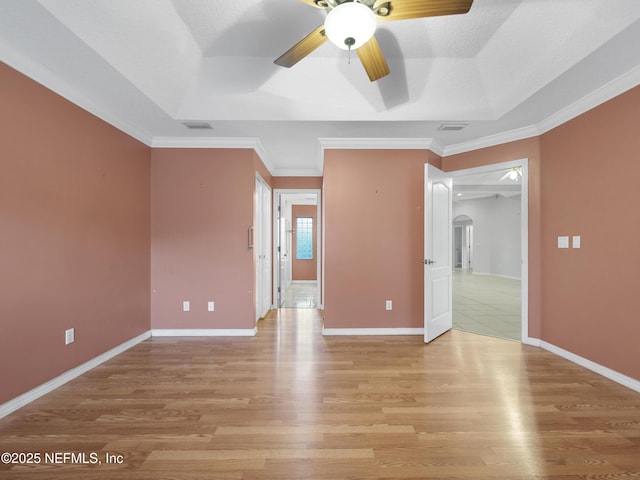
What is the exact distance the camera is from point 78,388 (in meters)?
2.29

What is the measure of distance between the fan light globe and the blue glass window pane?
7.34 m

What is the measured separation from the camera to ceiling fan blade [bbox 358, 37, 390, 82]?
1.73m

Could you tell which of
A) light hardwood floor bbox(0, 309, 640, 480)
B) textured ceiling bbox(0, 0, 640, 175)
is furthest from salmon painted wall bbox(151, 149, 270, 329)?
light hardwood floor bbox(0, 309, 640, 480)

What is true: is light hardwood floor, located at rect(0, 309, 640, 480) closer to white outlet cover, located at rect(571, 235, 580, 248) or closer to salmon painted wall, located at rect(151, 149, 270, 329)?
salmon painted wall, located at rect(151, 149, 270, 329)

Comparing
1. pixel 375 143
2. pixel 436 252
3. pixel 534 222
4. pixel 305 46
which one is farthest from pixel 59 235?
pixel 534 222

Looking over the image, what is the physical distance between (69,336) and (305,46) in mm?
2993

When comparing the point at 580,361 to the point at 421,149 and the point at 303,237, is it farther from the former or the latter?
the point at 303,237

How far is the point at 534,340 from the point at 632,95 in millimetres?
2550

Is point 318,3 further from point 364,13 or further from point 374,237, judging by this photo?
point 374,237

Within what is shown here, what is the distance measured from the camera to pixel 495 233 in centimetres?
957

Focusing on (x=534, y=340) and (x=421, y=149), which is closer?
(x=534, y=340)

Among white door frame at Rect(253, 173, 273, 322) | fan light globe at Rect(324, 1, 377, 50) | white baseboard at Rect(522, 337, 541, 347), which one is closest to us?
fan light globe at Rect(324, 1, 377, 50)

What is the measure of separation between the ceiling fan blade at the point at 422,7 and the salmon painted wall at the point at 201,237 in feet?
8.17

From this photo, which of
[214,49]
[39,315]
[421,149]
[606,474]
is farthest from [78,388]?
[421,149]
